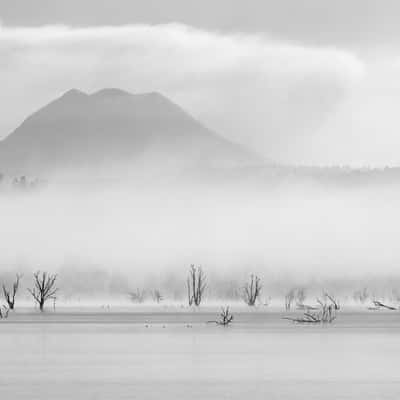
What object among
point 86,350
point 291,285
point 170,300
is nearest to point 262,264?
point 291,285

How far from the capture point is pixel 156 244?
18800 cm

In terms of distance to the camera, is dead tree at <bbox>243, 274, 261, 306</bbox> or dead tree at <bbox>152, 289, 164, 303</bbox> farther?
dead tree at <bbox>152, 289, 164, 303</bbox>

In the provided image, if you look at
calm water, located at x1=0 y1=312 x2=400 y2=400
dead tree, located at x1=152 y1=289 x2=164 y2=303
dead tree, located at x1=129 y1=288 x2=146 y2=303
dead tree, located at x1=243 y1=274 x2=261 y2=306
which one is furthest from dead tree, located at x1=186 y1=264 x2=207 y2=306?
calm water, located at x1=0 y1=312 x2=400 y2=400

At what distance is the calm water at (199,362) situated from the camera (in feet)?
136

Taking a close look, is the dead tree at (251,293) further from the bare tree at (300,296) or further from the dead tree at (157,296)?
the dead tree at (157,296)

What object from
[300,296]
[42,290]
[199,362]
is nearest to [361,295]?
[300,296]

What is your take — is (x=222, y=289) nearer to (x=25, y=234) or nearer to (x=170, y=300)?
(x=170, y=300)

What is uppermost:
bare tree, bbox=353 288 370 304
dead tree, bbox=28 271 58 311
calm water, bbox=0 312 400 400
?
dead tree, bbox=28 271 58 311

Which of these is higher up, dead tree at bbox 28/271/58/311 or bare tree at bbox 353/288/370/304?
dead tree at bbox 28/271/58/311

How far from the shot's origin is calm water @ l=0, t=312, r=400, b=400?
41.4m

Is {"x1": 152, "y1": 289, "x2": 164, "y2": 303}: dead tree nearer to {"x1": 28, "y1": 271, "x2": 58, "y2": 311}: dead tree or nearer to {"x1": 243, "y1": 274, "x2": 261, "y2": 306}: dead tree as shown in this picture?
{"x1": 243, "y1": 274, "x2": 261, "y2": 306}: dead tree

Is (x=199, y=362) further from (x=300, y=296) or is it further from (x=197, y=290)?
(x=300, y=296)

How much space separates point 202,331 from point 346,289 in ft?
253

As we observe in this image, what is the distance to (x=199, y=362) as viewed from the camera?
5253cm
